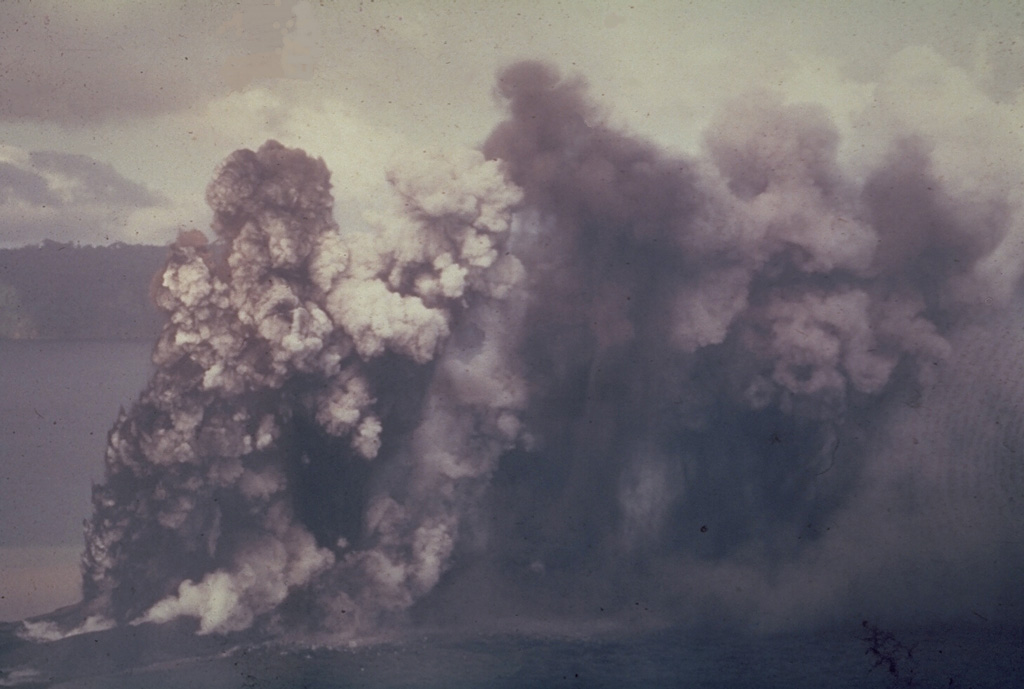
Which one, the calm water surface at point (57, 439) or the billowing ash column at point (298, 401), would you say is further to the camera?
the calm water surface at point (57, 439)

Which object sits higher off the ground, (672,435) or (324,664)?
(672,435)

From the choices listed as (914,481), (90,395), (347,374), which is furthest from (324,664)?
(914,481)

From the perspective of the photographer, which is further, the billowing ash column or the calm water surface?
the calm water surface

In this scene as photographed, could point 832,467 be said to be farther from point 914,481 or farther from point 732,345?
point 732,345

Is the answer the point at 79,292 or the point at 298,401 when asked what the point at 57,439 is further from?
the point at 298,401

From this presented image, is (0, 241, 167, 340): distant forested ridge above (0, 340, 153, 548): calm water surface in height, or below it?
above

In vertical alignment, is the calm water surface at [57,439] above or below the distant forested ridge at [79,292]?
below
